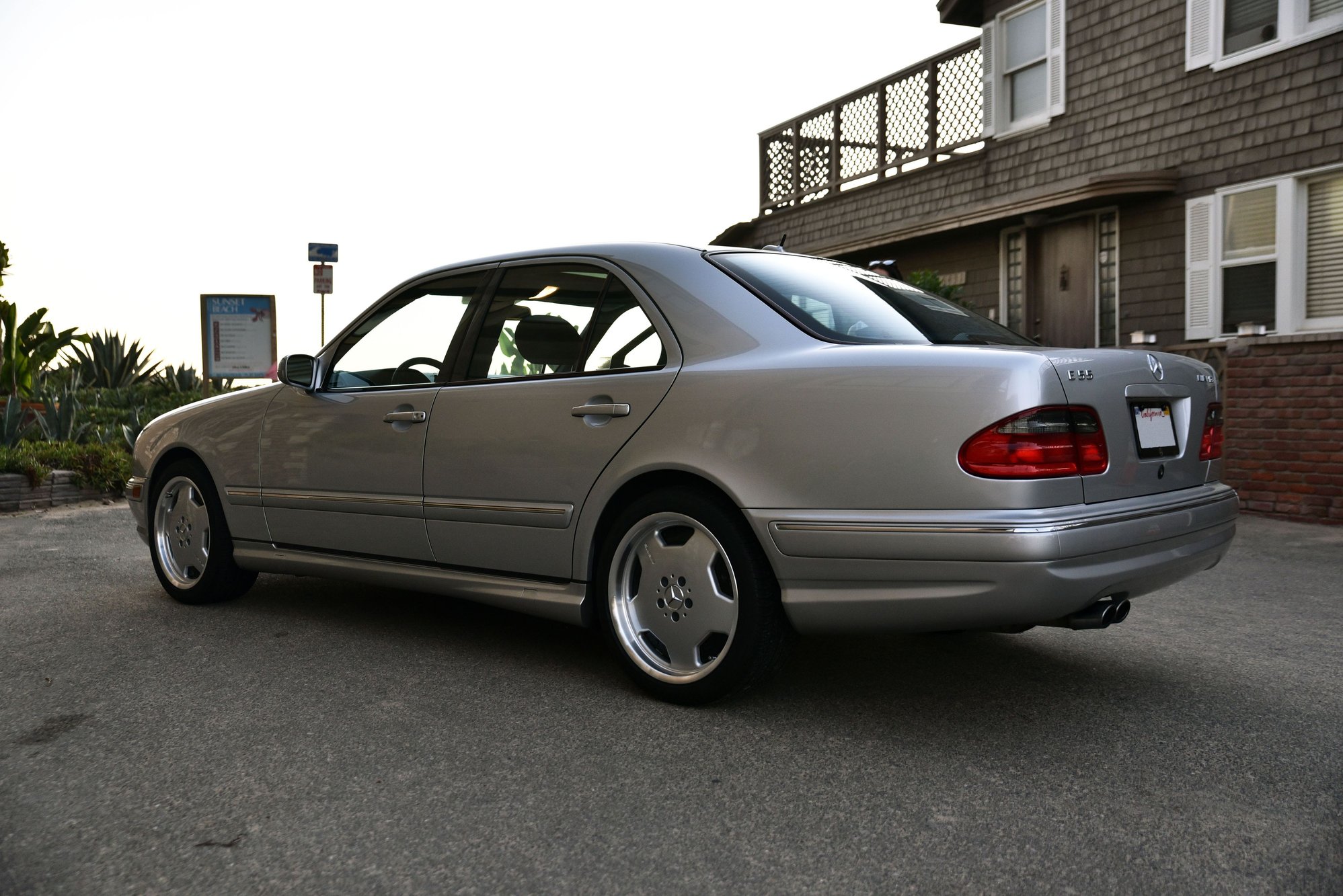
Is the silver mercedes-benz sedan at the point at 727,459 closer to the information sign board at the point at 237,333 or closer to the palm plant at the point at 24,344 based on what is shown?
the information sign board at the point at 237,333

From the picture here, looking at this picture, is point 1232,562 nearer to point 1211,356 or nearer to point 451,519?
point 1211,356

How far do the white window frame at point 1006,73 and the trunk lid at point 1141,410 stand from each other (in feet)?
34.9

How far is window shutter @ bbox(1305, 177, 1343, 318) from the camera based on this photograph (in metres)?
10.8

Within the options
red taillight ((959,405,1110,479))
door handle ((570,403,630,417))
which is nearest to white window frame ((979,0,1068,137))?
door handle ((570,403,630,417))

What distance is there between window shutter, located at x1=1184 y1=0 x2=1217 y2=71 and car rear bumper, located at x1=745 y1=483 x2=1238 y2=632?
383 inches

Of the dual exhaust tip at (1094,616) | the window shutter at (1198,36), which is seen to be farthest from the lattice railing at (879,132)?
the dual exhaust tip at (1094,616)

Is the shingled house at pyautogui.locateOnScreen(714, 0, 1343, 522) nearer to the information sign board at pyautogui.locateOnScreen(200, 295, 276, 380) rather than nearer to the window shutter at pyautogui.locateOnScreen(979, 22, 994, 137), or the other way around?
the window shutter at pyautogui.locateOnScreen(979, 22, 994, 137)

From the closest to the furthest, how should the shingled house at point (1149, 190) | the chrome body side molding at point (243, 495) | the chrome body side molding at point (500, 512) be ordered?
the chrome body side molding at point (500, 512), the chrome body side molding at point (243, 495), the shingled house at point (1149, 190)

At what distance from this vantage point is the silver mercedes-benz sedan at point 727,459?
3.27m

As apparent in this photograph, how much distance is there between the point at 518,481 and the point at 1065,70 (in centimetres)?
1144

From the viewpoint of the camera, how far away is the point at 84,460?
11484mm

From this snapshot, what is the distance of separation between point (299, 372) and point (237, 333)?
41.5 ft

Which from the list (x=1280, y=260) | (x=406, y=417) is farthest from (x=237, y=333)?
(x=406, y=417)

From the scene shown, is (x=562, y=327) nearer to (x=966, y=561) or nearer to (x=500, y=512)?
(x=500, y=512)
